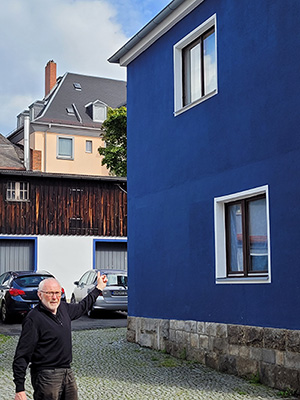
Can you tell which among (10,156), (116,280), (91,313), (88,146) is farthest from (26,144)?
(116,280)

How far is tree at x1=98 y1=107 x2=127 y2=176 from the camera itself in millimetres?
34188

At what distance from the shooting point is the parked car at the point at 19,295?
19.0 metres

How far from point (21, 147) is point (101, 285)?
44907 millimetres

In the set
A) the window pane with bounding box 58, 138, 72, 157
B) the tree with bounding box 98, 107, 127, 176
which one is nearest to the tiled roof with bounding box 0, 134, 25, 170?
the window pane with bounding box 58, 138, 72, 157

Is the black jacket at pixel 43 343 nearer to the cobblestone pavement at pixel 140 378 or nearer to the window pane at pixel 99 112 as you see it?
the cobblestone pavement at pixel 140 378

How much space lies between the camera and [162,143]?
1306 cm

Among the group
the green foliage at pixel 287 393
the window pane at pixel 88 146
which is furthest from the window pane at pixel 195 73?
the window pane at pixel 88 146

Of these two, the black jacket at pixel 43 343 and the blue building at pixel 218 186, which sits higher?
the blue building at pixel 218 186

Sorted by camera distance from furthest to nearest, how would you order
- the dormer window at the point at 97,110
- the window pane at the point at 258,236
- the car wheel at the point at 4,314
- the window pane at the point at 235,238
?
1. the dormer window at the point at 97,110
2. the car wheel at the point at 4,314
3. the window pane at the point at 235,238
4. the window pane at the point at 258,236

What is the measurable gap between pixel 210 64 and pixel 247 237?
11.0 ft

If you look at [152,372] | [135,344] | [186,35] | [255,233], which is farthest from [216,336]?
[186,35]

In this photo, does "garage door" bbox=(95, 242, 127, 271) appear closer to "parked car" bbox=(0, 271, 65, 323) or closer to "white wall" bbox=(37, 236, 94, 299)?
"white wall" bbox=(37, 236, 94, 299)

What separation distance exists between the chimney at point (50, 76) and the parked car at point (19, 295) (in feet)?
122

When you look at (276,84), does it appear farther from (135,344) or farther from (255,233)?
(135,344)
